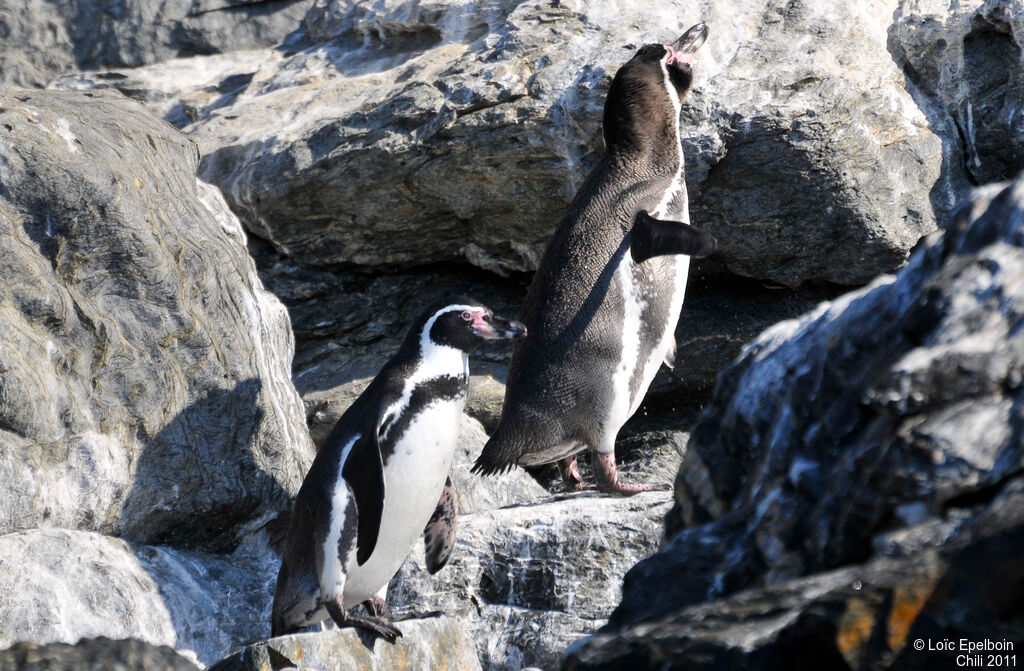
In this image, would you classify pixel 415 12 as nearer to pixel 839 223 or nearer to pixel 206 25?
pixel 206 25

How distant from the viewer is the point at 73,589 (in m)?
4.30

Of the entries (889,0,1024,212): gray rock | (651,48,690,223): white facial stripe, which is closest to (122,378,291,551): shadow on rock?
(651,48,690,223): white facial stripe

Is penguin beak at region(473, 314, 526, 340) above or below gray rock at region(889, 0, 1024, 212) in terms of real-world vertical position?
below

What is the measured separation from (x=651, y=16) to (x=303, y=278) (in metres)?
2.44

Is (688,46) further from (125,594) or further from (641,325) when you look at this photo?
(125,594)

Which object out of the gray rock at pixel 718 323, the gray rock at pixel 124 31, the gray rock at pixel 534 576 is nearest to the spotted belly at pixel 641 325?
the gray rock at pixel 534 576

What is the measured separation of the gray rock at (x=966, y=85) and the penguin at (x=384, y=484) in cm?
310

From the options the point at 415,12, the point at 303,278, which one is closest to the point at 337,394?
the point at 303,278

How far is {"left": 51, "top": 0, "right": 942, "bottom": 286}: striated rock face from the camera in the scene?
6.38 meters

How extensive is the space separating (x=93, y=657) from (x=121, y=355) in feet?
7.89

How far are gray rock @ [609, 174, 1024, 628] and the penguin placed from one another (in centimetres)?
160

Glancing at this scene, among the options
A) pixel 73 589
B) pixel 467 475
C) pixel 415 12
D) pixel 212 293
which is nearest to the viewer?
pixel 73 589

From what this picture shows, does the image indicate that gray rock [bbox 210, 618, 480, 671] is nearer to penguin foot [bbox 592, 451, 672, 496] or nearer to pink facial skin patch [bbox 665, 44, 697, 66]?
penguin foot [bbox 592, 451, 672, 496]

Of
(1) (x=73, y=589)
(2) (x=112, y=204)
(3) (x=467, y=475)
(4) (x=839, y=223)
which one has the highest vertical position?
(2) (x=112, y=204)
